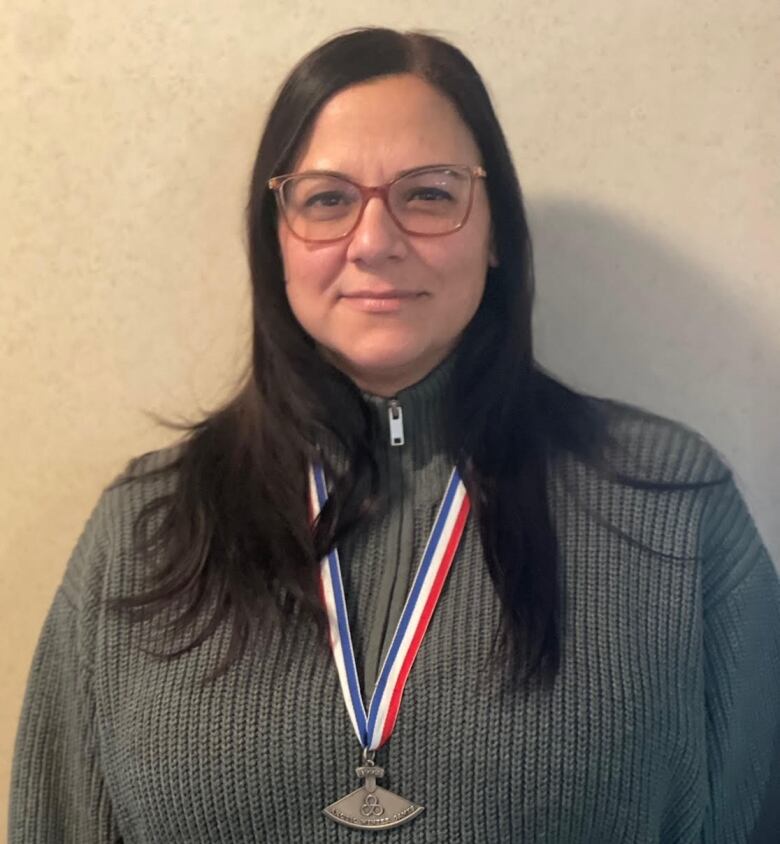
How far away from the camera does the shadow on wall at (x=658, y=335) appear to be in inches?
50.0

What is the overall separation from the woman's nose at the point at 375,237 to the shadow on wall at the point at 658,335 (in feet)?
1.25

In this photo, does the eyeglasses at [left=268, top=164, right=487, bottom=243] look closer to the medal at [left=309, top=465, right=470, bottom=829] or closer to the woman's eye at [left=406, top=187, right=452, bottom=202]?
the woman's eye at [left=406, top=187, right=452, bottom=202]

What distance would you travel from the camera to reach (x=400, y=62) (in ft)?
3.31

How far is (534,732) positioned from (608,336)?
24.4 inches

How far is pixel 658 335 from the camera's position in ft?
4.23

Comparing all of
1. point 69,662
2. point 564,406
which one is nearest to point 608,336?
point 564,406

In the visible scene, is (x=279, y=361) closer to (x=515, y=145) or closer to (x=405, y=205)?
(x=405, y=205)

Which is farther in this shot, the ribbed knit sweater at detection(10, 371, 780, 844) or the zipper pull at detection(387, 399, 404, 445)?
the zipper pull at detection(387, 399, 404, 445)

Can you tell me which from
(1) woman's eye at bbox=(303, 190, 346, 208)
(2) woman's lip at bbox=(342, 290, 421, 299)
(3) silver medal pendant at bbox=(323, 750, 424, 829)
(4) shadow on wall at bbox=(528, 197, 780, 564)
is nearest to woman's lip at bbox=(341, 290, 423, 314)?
(2) woman's lip at bbox=(342, 290, 421, 299)

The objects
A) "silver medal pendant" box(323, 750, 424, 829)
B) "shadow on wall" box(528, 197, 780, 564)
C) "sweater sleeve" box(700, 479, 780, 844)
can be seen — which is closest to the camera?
"silver medal pendant" box(323, 750, 424, 829)

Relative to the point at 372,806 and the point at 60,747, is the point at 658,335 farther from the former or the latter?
the point at 60,747

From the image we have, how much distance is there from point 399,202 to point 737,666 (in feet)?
2.27

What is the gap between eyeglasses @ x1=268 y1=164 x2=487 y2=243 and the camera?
97 cm

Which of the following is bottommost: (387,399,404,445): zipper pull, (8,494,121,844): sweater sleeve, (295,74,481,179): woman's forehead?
(8,494,121,844): sweater sleeve
